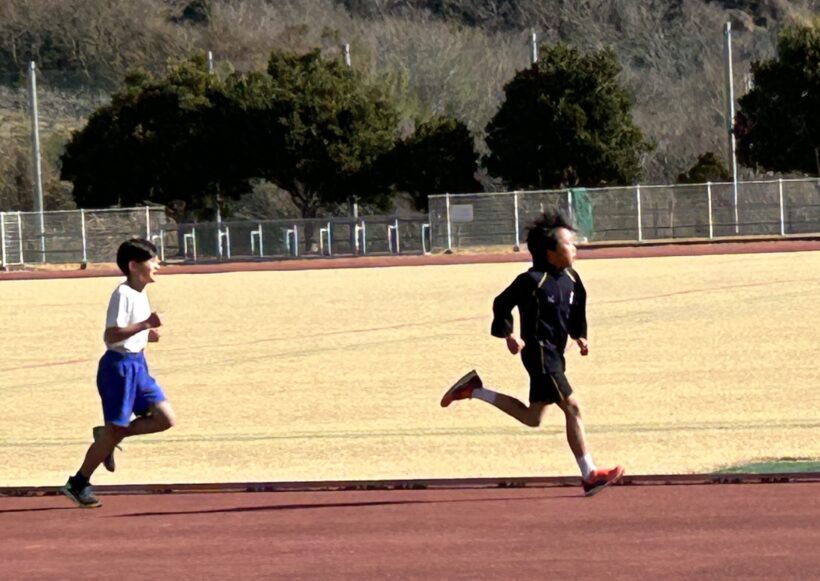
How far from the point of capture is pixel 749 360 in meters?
19.4

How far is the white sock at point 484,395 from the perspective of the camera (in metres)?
11.2

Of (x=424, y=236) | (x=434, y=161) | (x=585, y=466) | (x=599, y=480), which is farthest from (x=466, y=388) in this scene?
(x=434, y=161)

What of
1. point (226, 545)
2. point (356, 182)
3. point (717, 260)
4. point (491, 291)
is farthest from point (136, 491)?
point (356, 182)

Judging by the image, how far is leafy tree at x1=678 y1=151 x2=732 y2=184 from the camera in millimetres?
73562

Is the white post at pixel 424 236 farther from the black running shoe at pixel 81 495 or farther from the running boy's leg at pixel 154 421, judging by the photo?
the black running shoe at pixel 81 495

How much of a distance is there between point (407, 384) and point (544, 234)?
26.2 feet

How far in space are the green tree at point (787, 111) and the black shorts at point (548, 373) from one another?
177 feet

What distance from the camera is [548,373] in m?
10.6

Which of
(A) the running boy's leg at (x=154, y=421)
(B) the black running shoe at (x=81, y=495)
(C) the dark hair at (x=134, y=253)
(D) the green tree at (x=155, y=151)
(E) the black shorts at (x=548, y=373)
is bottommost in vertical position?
(B) the black running shoe at (x=81, y=495)

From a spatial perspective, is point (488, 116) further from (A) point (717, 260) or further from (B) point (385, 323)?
(B) point (385, 323)

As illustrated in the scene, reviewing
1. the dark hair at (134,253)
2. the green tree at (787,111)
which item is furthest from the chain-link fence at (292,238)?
the dark hair at (134,253)

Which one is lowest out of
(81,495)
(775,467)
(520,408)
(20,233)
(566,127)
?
(775,467)

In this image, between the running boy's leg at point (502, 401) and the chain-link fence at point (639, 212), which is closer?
the running boy's leg at point (502, 401)

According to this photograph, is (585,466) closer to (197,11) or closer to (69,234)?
(69,234)
